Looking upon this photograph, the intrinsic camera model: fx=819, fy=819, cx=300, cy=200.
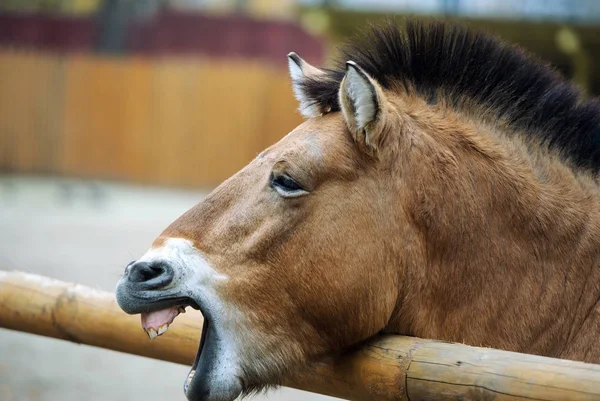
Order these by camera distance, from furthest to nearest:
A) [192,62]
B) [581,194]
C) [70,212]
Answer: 1. [192,62]
2. [70,212]
3. [581,194]

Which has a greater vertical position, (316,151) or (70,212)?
(316,151)

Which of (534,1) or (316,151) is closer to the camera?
(316,151)

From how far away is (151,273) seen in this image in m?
2.96

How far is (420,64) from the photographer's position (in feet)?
11.3

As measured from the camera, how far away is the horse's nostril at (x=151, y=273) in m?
2.94

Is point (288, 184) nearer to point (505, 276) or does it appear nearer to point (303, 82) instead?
point (303, 82)

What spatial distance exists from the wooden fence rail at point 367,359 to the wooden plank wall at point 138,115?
1879 centimetres

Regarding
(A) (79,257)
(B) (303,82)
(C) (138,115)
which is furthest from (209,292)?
(C) (138,115)

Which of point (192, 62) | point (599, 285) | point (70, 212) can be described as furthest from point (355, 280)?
point (192, 62)

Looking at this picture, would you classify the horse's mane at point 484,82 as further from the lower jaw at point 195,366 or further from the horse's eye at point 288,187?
the lower jaw at point 195,366

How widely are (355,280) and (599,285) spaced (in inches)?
38.7

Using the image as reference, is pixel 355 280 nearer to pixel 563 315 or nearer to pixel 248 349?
pixel 248 349

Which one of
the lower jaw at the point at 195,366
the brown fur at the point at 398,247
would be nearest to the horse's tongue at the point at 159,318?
the lower jaw at the point at 195,366

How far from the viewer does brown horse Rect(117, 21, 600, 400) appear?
120 inches
